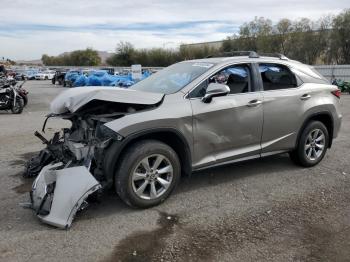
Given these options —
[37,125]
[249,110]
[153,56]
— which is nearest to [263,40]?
Result: [153,56]

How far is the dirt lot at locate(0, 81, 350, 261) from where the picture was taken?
11.9ft

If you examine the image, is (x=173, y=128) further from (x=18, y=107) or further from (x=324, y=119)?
(x=18, y=107)

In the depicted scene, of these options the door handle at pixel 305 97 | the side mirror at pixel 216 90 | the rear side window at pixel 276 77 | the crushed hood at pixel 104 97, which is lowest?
the door handle at pixel 305 97

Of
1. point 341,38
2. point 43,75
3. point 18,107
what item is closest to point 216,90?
point 18,107

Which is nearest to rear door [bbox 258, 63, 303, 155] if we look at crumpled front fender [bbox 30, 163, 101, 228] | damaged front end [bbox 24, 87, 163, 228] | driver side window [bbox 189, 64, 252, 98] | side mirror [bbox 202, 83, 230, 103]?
driver side window [bbox 189, 64, 252, 98]

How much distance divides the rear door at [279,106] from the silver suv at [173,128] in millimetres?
15

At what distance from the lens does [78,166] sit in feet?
14.5

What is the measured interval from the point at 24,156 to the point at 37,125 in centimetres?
393

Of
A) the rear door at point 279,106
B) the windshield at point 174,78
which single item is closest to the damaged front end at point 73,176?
the windshield at point 174,78

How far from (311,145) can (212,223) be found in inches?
104

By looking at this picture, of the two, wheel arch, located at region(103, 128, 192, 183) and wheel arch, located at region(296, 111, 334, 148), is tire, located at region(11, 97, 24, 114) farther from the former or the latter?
wheel arch, located at region(296, 111, 334, 148)

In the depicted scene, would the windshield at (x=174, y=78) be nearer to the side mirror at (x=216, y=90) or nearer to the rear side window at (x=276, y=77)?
the side mirror at (x=216, y=90)

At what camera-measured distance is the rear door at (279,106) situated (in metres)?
5.47

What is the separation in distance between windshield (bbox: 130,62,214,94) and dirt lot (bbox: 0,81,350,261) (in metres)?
1.36
